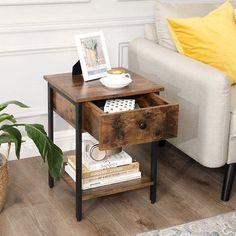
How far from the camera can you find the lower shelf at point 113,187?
7.28ft

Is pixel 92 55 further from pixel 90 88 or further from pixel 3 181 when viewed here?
pixel 3 181

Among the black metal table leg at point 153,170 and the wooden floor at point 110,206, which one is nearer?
the wooden floor at point 110,206

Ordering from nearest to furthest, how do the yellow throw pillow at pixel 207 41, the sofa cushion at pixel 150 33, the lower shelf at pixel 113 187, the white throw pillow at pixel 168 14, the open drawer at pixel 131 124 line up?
1. the open drawer at pixel 131 124
2. the lower shelf at pixel 113 187
3. the yellow throw pillow at pixel 207 41
4. the white throw pillow at pixel 168 14
5. the sofa cushion at pixel 150 33

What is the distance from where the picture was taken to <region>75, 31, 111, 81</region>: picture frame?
88.5 inches

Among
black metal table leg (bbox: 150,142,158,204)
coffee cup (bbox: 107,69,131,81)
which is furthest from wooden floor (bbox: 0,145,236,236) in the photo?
coffee cup (bbox: 107,69,131,81)

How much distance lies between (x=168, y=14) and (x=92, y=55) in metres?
0.60

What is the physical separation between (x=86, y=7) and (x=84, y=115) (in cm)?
80

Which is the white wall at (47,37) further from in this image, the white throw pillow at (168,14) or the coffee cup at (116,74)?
the coffee cup at (116,74)

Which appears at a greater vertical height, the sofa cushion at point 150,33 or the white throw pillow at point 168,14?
the white throw pillow at point 168,14

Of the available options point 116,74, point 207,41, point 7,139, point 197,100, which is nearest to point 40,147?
point 7,139

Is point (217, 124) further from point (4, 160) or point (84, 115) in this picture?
point (4, 160)

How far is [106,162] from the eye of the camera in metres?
2.28

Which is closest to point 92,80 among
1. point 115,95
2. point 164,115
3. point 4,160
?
point 115,95

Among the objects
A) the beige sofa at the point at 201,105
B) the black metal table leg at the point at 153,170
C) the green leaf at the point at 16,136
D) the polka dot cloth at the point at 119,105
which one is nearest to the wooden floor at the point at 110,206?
the black metal table leg at the point at 153,170
